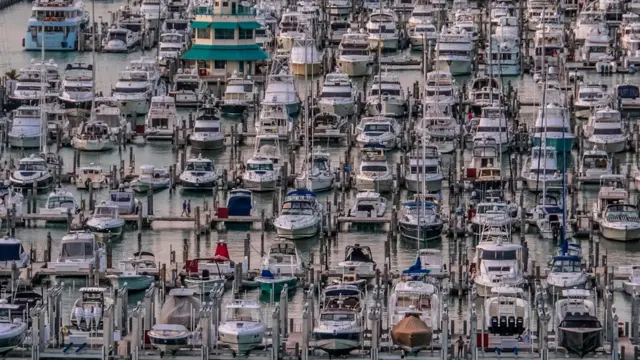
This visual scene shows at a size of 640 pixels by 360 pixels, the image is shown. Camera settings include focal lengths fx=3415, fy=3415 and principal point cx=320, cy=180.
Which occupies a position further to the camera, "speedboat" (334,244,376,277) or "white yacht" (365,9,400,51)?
"white yacht" (365,9,400,51)

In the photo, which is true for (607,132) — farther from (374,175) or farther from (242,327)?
(242,327)

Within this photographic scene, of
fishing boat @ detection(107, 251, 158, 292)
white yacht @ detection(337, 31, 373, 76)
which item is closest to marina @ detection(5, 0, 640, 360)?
fishing boat @ detection(107, 251, 158, 292)

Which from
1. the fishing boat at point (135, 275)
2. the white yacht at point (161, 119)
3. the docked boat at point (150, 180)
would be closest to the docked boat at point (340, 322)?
the fishing boat at point (135, 275)

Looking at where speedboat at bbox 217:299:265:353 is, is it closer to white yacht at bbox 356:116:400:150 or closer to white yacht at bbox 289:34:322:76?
white yacht at bbox 356:116:400:150

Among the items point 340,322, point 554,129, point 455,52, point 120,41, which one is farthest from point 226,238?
point 120,41

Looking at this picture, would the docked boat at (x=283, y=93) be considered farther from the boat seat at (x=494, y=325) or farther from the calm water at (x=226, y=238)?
the boat seat at (x=494, y=325)
